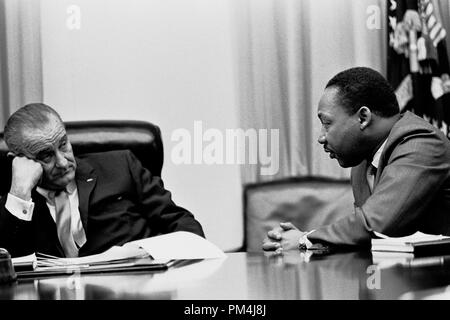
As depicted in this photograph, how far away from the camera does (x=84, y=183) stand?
254 cm

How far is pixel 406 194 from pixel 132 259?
91cm

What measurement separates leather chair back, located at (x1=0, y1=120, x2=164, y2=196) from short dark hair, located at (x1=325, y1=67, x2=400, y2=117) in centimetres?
72

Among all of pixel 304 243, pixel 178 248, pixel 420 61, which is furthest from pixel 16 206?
pixel 420 61

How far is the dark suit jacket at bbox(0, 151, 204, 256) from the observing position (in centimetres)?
245

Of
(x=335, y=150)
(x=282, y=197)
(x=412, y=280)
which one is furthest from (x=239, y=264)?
(x=282, y=197)

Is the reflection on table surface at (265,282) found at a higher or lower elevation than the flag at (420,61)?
lower

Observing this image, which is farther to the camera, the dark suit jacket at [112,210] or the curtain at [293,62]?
the curtain at [293,62]

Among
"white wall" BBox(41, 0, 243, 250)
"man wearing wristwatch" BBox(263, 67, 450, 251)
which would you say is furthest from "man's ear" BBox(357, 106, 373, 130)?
"white wall" BBox(41, 0, 243, 250)

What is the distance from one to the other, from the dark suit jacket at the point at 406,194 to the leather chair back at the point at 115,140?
Answer: 2.85 feet

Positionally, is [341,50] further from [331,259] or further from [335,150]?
[331,259]

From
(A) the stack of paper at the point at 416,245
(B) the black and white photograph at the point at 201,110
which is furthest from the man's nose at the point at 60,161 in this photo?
(A) the stack of paper at the point at 416,245

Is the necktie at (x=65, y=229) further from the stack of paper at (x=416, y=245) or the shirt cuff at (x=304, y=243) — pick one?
the stack of paper at (x=416, y=245)

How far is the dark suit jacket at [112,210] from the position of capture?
245 centimetres

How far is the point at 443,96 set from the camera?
10.0 ft
